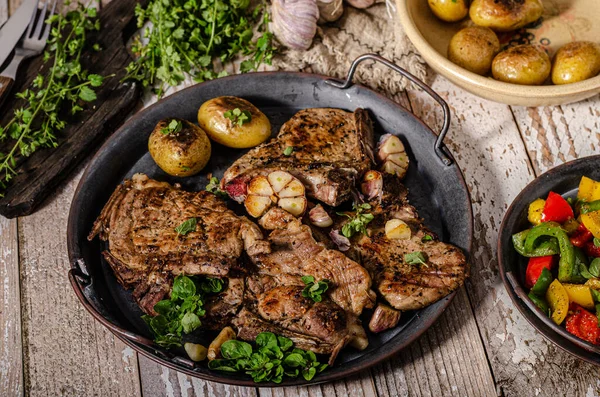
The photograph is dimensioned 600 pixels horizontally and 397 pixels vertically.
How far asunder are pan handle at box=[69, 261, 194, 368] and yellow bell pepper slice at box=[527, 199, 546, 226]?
1865mm

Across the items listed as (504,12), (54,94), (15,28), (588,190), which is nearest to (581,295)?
(588,190)

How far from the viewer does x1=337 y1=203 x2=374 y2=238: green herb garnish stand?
305 cm

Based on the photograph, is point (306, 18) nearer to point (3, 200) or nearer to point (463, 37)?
point (463, 37)

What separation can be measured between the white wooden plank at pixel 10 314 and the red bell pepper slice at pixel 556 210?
2820 millimetres

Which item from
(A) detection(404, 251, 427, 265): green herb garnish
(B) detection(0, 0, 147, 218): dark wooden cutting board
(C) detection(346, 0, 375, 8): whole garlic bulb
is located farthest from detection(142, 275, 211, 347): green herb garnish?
(C) detection(346, 0, 375, 8): whole garlic bulb

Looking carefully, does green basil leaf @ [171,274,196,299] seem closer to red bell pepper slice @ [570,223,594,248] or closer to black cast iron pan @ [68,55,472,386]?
black cast iron pan @ [68,55,472,386]

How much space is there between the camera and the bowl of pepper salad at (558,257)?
284 cm

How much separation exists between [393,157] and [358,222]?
529 millimetres

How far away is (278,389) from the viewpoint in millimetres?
3020

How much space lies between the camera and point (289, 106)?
3793mm

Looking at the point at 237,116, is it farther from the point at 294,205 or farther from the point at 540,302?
the point at 540,302

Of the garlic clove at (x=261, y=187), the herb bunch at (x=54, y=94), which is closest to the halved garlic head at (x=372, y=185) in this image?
the garlic clove at (x=261, y=187)

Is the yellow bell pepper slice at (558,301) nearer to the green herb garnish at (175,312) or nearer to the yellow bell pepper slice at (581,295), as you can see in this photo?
the yellow bell pepper slice at (581,295)

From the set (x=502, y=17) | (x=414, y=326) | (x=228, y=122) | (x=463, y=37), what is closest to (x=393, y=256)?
(x=414, y=326)
